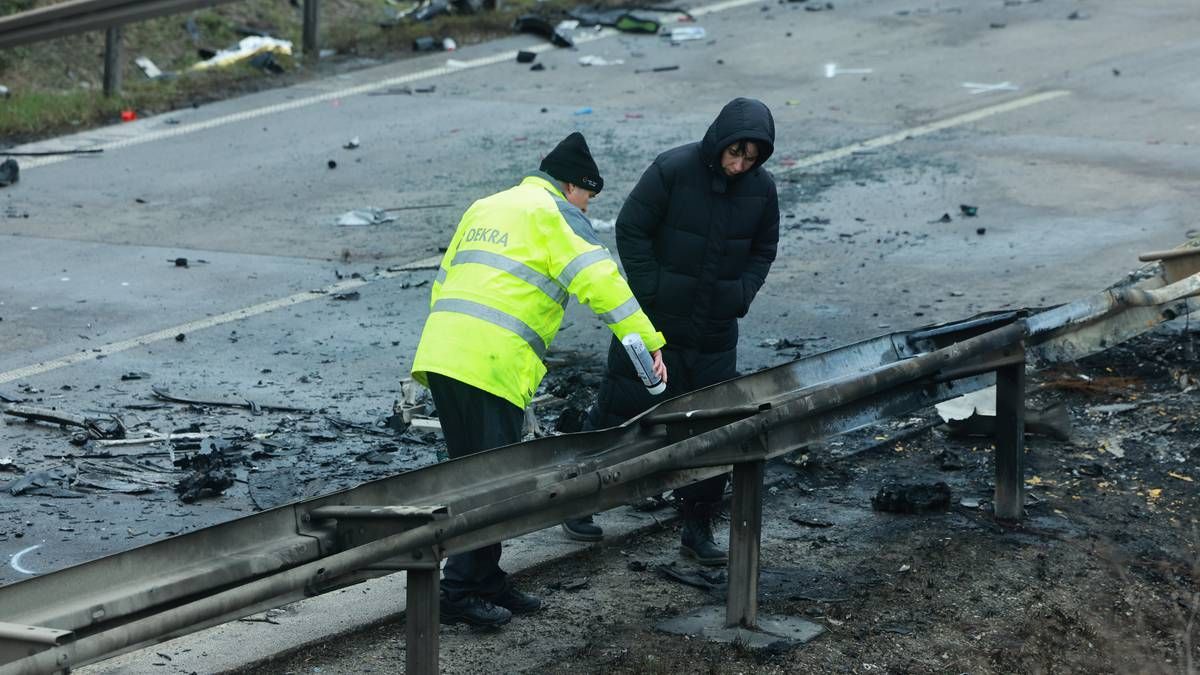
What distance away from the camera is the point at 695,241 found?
6.69 meters

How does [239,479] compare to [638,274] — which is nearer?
[638,274]

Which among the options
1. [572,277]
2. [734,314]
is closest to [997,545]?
[734,314]

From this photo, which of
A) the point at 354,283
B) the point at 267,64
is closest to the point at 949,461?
the point at 354,283

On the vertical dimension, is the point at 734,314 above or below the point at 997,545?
above

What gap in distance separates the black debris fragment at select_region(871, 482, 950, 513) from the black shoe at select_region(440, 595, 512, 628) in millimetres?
1936

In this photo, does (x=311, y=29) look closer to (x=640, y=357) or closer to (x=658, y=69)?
(x=658, y=69)

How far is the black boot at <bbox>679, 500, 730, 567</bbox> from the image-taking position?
21.9ft

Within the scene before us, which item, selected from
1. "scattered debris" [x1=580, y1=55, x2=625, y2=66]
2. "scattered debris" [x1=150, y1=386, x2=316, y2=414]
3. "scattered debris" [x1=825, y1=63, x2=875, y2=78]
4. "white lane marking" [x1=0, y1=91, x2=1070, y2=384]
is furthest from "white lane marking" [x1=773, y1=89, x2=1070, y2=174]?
"scattered debris" [x1=150, y1=386, x2=316, y2=414]

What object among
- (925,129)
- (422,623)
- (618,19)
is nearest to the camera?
(422,623)

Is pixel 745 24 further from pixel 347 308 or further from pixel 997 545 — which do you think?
pixel 997 545

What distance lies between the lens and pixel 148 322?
977 cm

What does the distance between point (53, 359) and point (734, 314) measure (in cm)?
419

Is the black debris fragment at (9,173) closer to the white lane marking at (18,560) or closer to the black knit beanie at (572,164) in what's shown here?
the white lane marking at (18,560)

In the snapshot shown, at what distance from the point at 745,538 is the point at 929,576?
3.33 ft
